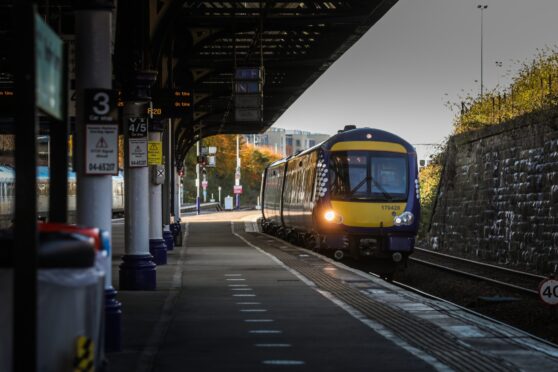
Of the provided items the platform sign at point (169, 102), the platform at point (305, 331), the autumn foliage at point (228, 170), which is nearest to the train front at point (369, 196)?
the platform at point (305, 331)

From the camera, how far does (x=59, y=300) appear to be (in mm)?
5289

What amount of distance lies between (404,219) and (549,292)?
1130 cm

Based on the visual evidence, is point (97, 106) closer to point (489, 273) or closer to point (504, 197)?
point (489, 273)

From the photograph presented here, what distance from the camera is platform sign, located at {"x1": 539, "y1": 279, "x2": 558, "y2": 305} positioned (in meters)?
14.5

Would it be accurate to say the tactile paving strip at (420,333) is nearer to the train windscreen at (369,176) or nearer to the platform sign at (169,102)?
the platform sign at (169,102)

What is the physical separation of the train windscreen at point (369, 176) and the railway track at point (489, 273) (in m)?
2.21

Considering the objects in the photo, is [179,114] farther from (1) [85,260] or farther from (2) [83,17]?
(1) [85,260]

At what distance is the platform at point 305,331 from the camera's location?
9.53 m

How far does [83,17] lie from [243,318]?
4.19m

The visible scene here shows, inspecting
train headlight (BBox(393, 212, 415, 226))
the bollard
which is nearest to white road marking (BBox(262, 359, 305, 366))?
train headlight (BBox(393, 212, 415, 226))

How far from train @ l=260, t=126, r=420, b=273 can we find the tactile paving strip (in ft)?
22.4

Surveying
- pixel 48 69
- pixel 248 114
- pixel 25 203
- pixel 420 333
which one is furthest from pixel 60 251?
pixel 248 114

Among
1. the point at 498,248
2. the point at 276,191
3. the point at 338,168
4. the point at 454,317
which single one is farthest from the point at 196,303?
the point at 276,191

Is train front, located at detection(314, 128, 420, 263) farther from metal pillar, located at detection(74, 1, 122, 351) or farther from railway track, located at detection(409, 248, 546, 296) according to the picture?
metal pillar, located at detection(74, 1, 122, 351)
